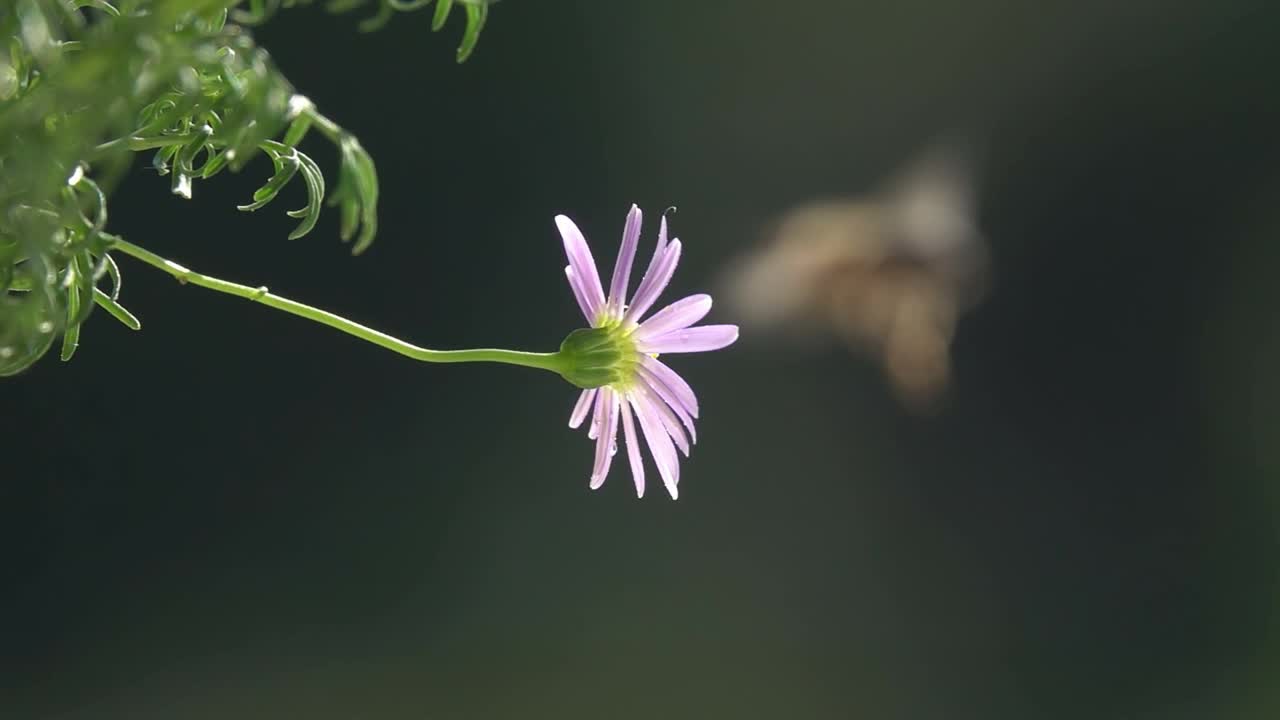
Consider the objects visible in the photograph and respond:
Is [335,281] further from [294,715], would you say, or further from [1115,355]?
[1115,355]

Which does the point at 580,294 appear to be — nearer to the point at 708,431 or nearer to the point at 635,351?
the point at 635,351

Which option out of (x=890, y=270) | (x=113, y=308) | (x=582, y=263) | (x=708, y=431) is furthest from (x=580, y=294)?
(x=708, y=431)

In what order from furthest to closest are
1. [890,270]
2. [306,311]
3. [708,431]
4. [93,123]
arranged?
[708,431] → [890,270] → [306,311] → [93,123]

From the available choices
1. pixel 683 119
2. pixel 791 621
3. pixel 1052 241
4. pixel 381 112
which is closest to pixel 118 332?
pixel 381 112

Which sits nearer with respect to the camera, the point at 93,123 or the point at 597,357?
the point at 93,123

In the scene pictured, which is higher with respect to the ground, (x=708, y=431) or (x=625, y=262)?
(x=708, y=431)

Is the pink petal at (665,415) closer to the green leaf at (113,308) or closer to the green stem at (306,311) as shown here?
the green stem at (306,311)

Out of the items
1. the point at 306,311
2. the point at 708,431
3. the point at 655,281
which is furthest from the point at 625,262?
the point at 708,431

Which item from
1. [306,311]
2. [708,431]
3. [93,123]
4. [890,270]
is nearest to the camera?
[93,123]

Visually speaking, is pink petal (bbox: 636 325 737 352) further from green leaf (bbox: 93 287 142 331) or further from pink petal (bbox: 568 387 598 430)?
green leaf (bbox: 93 287 142 331)
